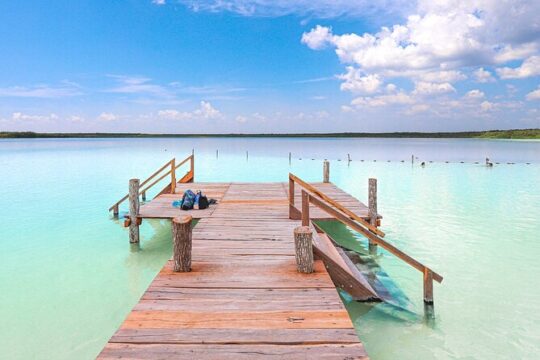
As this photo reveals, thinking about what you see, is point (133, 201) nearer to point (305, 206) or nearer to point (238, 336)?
point (305, 206)

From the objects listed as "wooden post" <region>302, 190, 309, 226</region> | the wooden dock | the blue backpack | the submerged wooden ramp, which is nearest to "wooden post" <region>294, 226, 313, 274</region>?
the wooden dock

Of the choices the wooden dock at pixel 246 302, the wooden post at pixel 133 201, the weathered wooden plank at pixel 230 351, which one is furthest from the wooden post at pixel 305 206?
the wooden post at pixel 133 201

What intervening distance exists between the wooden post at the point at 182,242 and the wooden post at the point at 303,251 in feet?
6.06

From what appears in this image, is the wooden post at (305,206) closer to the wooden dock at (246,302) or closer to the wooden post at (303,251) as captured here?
the wooden dock at (246,302)

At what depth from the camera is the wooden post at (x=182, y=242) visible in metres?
5.84

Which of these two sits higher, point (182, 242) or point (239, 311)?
point (182, 242)

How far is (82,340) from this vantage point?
6.73 meters

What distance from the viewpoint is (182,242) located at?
6000mm

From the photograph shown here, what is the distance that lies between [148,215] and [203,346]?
8.55m

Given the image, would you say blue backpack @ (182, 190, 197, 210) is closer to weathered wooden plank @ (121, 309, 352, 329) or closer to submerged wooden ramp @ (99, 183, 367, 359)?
submerged wooden ramp @ (99, 183, 367, 359)

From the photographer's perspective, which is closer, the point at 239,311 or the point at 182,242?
the point at 239,311

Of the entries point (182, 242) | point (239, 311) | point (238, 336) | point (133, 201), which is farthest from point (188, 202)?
point (238, 336)

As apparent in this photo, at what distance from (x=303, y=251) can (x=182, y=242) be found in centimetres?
209

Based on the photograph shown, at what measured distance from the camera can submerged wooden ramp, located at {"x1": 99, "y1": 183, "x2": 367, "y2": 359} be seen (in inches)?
154
